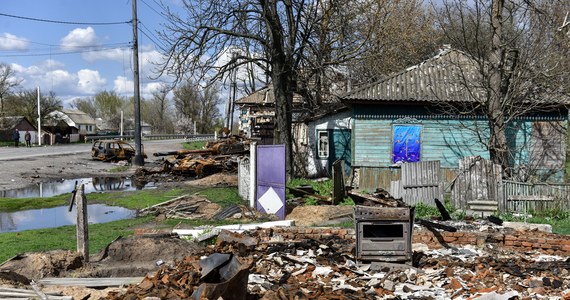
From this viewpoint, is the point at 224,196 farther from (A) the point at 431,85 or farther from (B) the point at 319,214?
(A) the point at 431,85

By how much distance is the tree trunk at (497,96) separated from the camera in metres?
18.3

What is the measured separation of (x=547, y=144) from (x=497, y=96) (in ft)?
10.2

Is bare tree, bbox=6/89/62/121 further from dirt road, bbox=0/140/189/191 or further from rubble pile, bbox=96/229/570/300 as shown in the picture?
rubble pile, bbox=96/229/570/300

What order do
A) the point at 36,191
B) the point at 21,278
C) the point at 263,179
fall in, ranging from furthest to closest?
1. the point at 36,191
2. the point at 263,179
3. the point at 21,278

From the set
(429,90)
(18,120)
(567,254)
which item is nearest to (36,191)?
(429,90)

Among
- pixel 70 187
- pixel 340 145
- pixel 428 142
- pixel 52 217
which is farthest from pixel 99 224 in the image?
pixel 340 145

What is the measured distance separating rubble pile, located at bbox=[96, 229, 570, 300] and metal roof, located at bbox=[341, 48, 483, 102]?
32.8 ft

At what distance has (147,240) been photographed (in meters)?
9.85

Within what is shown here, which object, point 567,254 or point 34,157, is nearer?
point 567,254

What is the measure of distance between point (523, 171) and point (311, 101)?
10432 millimetres

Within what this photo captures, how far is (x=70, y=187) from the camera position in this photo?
24781mm

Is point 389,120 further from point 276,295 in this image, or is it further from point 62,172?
point 62,172

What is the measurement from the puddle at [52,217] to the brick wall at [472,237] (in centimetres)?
641

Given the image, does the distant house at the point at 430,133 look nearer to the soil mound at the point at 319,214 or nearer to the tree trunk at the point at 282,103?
the tree trunk at the point at 282,103
